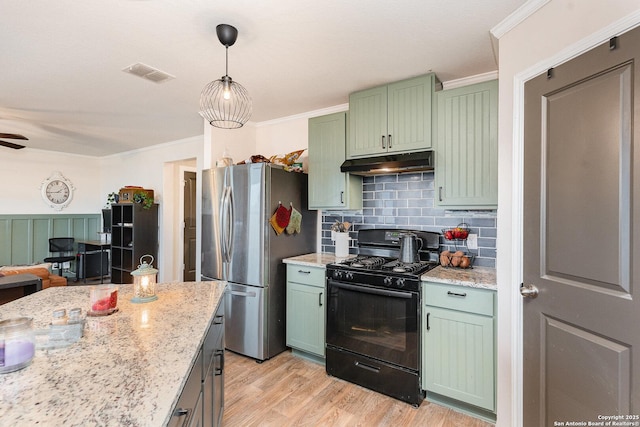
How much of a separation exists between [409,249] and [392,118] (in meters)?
1.10

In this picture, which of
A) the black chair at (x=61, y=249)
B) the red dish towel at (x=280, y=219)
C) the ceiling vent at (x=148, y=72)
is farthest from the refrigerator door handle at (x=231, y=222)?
the black chair at (x=61, y=249)

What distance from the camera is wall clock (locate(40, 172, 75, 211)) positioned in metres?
6.19

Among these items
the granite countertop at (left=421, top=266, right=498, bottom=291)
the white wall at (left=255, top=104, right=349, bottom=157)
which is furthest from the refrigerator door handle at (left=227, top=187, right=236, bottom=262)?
the granite countertop at (left=421, top=266, right=498, bottom=291)

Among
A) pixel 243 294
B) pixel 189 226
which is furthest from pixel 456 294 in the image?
pixel 189 226

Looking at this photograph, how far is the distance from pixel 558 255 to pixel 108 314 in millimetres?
2075

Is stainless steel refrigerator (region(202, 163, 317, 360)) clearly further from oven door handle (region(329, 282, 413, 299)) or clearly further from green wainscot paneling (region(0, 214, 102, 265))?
green wainscot paneling (region(0, 214, 102, 265))

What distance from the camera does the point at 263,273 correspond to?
290cm

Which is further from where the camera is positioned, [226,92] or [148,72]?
[148,72]

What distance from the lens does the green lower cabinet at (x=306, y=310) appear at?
9.17ft

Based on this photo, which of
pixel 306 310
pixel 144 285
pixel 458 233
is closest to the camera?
pixel 144 285

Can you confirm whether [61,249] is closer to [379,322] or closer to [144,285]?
[144,285]

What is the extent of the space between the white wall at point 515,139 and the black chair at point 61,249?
7215 mm

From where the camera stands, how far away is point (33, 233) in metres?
6.07

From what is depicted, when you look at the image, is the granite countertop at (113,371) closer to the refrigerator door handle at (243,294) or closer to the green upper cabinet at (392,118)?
the refrigerator door handle at (243,294)
